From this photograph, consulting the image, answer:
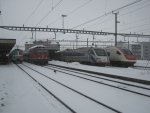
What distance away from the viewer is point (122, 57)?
83.7 feet

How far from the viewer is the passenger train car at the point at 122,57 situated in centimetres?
2531

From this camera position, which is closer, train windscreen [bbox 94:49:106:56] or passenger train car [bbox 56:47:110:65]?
passenger train car [bbox 56:47:110:65]

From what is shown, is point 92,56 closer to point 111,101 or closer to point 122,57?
point 122,57

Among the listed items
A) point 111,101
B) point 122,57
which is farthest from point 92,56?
point 111,101

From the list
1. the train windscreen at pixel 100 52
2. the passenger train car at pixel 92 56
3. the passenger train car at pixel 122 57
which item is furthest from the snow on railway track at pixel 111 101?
the train windscreen at pixel 100 52

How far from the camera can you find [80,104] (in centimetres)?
830

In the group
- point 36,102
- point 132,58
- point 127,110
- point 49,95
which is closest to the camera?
point 127,110

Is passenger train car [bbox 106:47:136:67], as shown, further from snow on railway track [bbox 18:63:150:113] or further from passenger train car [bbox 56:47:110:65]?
snow on railway track [bbox 18:63:150:113]

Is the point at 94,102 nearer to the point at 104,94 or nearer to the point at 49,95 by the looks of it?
the point at 104,94

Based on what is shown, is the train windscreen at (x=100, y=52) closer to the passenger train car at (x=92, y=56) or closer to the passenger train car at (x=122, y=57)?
the passenger train car at (x=92, y=56)

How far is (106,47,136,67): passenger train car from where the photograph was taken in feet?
83.0

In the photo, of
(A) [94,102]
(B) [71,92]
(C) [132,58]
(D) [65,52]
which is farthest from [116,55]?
(A) [94,102]

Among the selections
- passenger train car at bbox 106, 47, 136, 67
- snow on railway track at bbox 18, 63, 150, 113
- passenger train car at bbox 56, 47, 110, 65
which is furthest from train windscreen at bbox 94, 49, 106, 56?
snow on railway track at bbox 18, 63, 150, 113

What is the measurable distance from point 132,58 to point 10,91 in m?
17.8
